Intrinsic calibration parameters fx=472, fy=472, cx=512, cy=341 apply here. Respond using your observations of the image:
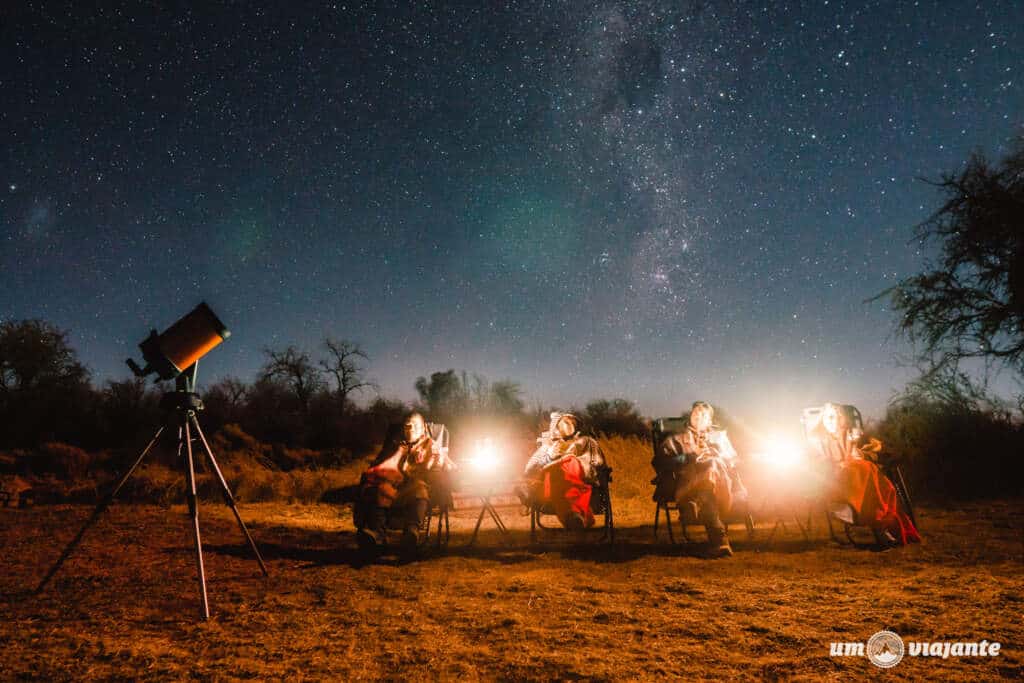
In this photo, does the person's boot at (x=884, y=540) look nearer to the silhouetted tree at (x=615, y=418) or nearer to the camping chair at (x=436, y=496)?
the camping chair at (x=436, y=496)

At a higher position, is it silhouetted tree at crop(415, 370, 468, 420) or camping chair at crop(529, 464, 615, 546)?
silhouetted tree at crop(415, 370, 468, 420)

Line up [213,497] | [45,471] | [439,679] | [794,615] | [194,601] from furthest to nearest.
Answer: [45,471] < [213,497] < [194,601] < [794,615] < [439,679]

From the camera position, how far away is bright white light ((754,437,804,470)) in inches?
220

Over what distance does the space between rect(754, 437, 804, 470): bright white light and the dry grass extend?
2.87ft

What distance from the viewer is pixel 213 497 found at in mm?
9641

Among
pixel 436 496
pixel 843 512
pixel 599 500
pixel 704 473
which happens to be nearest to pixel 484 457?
pixel 436 496

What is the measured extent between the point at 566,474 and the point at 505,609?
2.19m

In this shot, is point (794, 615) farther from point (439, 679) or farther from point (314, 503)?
point (314, 503)

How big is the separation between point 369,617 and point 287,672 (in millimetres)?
849

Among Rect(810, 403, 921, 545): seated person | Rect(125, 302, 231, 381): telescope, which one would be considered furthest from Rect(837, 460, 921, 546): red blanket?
Rect(125, 302, 231, 381): telescope

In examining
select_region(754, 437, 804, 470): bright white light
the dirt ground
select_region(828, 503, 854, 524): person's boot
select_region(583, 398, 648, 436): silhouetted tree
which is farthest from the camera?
select_region(583, 398, 648, 436): silhouetted tree

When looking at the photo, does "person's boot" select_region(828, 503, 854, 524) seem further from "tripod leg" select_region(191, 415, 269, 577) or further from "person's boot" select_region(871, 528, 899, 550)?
"tripod leg" select_region(191, 415, 269, 577)

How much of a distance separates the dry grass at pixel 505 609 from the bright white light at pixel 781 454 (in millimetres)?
875

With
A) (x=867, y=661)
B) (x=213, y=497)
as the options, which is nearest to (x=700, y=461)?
(x=867, y=661)
